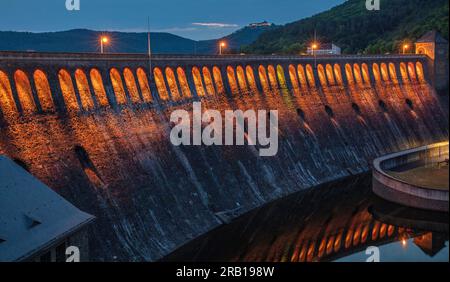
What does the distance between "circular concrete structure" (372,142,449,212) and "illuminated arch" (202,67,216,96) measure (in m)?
17.6

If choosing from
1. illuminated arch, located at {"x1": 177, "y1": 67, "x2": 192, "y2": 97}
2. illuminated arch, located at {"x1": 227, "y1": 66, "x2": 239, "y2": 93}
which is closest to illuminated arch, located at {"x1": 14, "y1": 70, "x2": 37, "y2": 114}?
illuminated arch, located at {"x1": 177, "y1": 67, "x2": 192, "y2": 97}

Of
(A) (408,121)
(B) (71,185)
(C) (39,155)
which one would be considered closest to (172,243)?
(B) (71,185)

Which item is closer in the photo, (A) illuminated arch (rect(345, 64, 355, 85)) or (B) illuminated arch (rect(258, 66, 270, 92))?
(B) illuminated arch (rect(258, 66, 270, 92))

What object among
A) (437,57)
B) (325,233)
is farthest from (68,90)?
(437,57)

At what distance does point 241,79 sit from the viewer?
54844 mm

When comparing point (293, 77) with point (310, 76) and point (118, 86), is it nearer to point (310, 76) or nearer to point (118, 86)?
point (310, 76)

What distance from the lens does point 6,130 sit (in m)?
31.8

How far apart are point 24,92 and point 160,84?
13561 millimetres

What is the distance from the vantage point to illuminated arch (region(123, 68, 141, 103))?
4203cm

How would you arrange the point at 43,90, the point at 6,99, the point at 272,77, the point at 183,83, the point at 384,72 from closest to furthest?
the point at 6,99 < the point at 43,90 < the point at 183,83 < the point at 272,77 < the point at 384,72

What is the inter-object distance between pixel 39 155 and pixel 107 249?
7.30 meters

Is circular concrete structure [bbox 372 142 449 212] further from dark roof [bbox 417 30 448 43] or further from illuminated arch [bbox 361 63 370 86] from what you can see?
dark roof [bbox 417 30 448 43]
